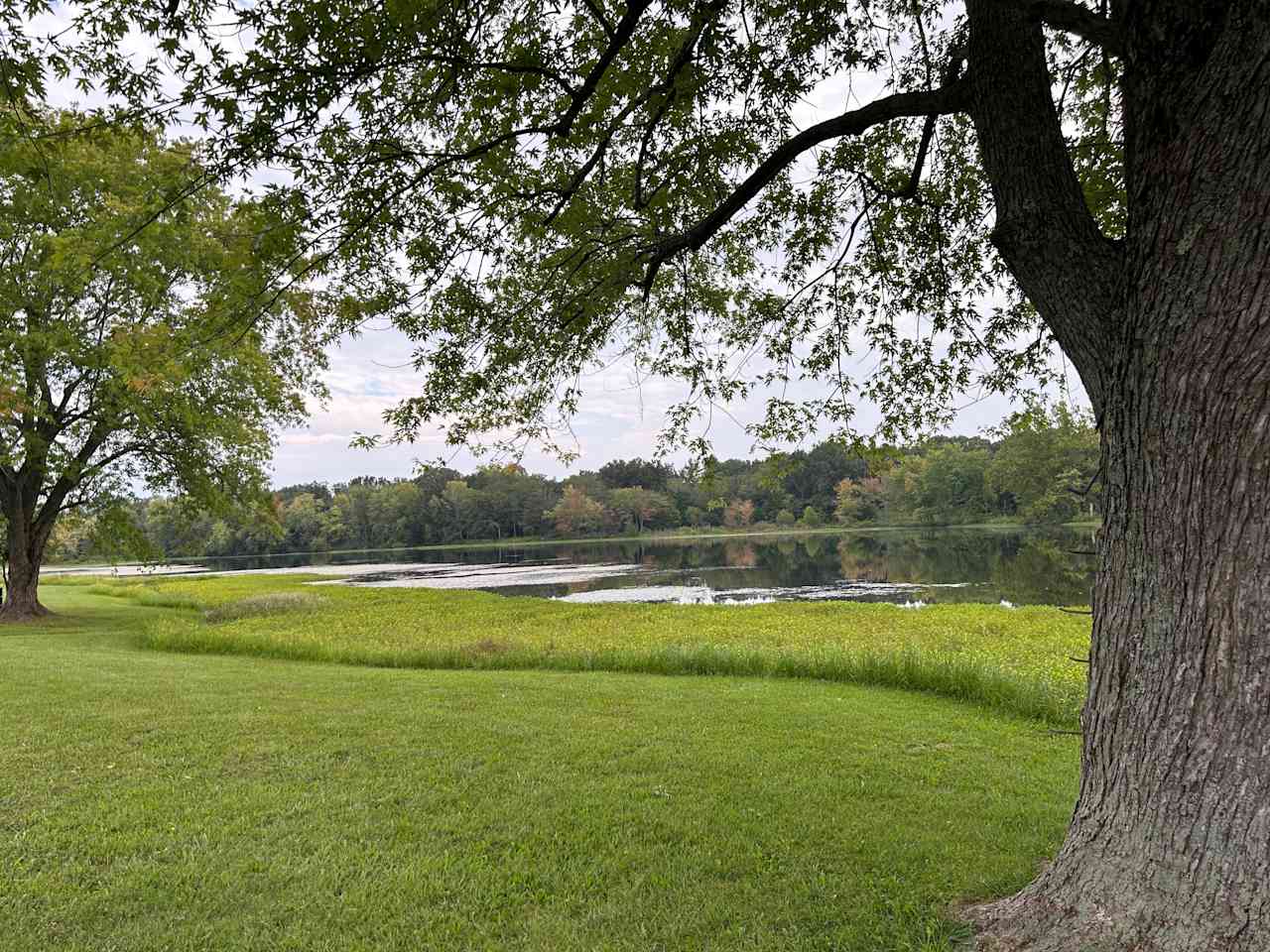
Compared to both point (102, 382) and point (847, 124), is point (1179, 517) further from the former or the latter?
point (102, 382)

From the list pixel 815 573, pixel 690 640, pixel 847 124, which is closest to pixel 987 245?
pixel 847 124

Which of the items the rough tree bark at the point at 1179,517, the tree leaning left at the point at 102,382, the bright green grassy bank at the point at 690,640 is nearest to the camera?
the rough tree bark at the point at 1179,517

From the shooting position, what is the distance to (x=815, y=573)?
110ft

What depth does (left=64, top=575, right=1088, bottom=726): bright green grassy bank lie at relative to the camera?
9.21 m

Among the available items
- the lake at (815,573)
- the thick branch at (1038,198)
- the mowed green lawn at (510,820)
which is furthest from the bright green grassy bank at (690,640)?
the thick branch at (1038,198)

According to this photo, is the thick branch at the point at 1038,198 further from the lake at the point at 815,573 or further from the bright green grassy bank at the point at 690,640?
the lake at the point at 815,573

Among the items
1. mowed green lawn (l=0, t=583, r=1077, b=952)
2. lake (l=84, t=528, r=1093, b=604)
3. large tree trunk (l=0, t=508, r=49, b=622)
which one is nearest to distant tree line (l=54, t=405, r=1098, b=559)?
lake (l=84, t=528, r=1093, b=604)

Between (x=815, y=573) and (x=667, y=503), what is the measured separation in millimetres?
32706

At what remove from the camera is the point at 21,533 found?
17.5 m

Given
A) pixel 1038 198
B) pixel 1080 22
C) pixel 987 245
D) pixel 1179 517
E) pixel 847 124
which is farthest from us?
pixel 987 245

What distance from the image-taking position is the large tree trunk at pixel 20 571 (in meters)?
17.1

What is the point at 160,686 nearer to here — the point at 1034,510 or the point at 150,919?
the point at 150,919

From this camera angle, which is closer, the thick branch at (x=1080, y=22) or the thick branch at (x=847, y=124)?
Answer: the thick branch at (x=1080, y=22)

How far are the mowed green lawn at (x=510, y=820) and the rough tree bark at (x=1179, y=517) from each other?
0.88 m
